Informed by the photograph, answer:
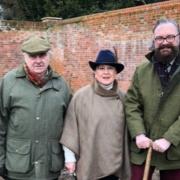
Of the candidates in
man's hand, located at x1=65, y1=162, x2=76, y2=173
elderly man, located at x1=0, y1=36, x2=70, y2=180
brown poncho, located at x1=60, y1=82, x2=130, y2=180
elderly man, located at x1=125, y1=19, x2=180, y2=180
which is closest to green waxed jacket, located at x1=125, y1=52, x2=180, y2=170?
elderly man, located at x1=125, y1=19, x2=180, y2=180

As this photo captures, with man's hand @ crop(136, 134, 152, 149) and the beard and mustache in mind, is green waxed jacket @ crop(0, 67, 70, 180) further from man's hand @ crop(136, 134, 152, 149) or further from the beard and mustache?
the beard and mustache

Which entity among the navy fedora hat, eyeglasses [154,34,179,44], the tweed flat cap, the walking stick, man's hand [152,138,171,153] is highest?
eyeglasses [154,34,179,44]

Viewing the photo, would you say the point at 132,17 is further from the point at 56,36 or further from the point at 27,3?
the point at 27,3

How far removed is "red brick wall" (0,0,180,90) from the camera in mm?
11672

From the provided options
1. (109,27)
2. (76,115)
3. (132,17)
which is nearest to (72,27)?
(109,27)

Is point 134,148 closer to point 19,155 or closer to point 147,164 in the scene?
point 147,164

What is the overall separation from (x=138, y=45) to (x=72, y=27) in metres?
3.36

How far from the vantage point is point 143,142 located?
373cm

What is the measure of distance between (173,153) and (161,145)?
6.1 inches

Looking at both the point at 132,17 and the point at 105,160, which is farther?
the point at 132,17

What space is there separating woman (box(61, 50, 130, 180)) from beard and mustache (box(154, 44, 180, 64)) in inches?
14.1

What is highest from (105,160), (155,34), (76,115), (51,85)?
(155,34)

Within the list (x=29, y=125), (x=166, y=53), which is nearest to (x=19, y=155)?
(x=29, y=125)

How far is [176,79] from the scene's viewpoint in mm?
3727
